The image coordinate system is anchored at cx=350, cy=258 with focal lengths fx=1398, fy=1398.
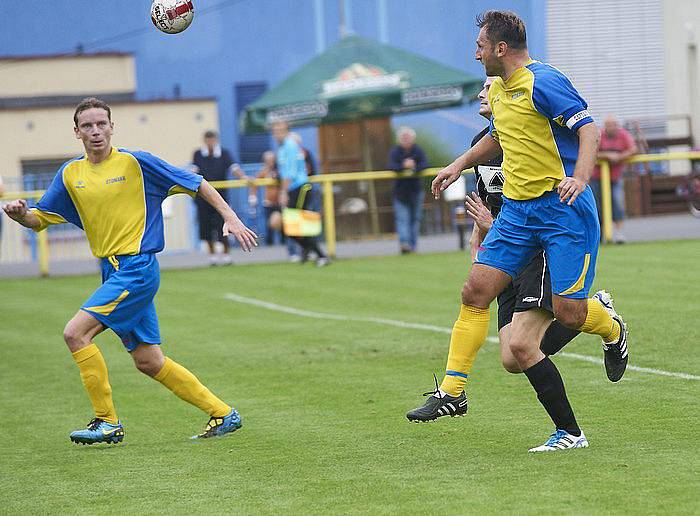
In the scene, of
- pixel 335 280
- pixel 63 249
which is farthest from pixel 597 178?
pixel 63 249

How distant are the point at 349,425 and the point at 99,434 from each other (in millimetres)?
1451

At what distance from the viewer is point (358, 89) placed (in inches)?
1067

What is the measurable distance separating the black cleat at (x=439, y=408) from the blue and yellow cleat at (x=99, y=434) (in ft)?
6.53

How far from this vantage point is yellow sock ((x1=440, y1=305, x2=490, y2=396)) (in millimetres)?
7047

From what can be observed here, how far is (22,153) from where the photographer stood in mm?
31250

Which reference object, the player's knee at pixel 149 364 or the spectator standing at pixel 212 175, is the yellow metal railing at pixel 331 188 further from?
the player's knee at pixel 149 364

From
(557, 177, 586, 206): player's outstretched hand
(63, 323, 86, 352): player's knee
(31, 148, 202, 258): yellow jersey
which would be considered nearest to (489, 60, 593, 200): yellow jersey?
(557, 177, 586, 206): player's outstretched hand

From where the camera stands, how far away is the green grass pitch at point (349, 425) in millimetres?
6117

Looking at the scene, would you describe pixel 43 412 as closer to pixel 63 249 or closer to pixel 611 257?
pixel 611 257

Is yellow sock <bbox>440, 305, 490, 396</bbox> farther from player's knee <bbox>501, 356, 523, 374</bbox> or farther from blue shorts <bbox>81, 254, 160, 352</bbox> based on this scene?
blue shorts <bbox>81, 254, 160, 352</bbox>

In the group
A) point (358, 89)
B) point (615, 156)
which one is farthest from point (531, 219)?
point (358, 89)

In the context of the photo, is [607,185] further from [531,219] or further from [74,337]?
[531,219]

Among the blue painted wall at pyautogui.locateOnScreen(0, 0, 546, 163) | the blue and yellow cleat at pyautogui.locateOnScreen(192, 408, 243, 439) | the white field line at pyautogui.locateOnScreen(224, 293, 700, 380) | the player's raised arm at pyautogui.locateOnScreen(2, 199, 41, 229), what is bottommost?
the white field line at pyautogui.locateOnScreen(224, 293, 700, 380)

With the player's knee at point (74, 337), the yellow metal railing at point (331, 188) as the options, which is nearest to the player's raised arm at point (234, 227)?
the player's knee at point (74, 337)
